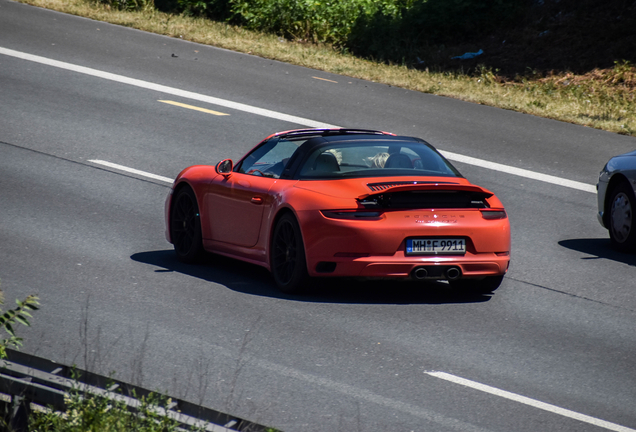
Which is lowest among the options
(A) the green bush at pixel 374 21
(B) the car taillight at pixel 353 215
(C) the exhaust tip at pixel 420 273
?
(C) the exhaust tip at pixel 420 273

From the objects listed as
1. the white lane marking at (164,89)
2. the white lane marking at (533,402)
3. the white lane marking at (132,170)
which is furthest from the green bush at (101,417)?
the white lane marking at (164,89)

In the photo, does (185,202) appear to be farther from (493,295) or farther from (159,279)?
(493,295)

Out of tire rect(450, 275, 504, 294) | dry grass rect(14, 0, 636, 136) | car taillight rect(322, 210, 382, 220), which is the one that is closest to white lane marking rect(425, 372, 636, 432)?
car taillight rect(322, 210, 382, 220)

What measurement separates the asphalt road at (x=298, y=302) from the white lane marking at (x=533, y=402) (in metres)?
0.02

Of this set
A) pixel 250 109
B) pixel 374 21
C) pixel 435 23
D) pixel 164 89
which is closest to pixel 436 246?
pixel 250 109

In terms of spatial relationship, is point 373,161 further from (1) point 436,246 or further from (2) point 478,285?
(2) point 478,285

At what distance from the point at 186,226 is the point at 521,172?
7314mm

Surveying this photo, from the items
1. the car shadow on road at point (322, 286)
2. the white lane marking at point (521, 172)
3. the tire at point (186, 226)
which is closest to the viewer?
the car shadow on road at point (322, 286)

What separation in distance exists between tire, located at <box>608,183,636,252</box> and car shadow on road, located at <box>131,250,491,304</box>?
2735 millimetres

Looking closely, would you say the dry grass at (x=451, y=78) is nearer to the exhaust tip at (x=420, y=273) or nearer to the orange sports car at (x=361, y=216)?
the orange sports car at (x=361, y=216)

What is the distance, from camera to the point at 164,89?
62.9ft

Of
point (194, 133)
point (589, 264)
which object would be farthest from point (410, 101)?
point (589, 264)

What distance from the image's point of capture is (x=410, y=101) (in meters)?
19.5

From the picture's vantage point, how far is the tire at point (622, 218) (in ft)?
34.0
